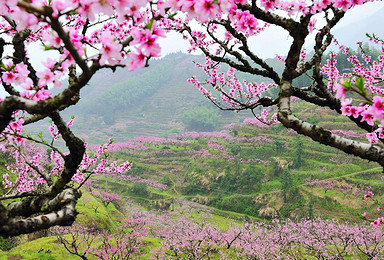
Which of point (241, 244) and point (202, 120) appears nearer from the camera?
point (241, 244)

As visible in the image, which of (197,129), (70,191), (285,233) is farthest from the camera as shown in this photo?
(197,129)

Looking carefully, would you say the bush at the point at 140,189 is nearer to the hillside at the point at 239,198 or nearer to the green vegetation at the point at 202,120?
the hillside at the point at 239,198

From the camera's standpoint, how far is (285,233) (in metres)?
13.5

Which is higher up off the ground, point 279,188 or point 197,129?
point 197,129

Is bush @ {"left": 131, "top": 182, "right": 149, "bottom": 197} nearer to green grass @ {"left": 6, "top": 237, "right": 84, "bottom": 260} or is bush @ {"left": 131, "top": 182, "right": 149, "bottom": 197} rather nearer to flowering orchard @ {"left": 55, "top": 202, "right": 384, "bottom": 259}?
flowering orchard @ {"left": 55, "top": 202, "right": 384, "bottom": 259}

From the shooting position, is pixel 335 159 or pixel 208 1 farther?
pixel 335 159

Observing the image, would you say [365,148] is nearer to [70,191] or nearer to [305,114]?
[70,191]

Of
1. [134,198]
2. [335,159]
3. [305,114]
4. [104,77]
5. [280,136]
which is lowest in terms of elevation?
[134,198]

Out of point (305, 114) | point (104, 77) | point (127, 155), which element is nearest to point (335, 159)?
point (305, 114)

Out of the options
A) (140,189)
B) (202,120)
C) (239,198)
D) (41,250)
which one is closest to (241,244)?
(41,250)

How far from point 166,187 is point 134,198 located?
164 inches

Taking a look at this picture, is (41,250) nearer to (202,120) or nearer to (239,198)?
(239,198)

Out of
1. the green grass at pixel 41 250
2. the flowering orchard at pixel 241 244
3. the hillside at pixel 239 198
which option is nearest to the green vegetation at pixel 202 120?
the hillside at pixel 239 198

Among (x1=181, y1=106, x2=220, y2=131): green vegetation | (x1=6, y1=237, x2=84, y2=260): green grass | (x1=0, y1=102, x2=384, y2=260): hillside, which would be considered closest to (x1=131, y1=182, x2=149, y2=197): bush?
(x1=0, y1=102, x2=384, y2=260): hillside
